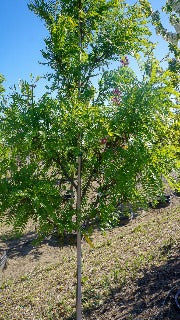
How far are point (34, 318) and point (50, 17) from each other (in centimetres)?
769

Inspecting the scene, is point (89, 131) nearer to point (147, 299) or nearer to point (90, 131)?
point (90, 131)

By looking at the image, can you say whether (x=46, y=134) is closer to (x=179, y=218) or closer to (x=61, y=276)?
(x=61, y=276)

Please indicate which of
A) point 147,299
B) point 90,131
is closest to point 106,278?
point 147,299

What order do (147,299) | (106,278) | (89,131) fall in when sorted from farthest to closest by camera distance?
(106,278)
(147,299)
(89,131)

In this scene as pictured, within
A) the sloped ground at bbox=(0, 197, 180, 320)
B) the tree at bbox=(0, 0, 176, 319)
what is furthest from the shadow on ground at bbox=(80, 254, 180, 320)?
the tree at bbox=(0, 0, 176, 319)

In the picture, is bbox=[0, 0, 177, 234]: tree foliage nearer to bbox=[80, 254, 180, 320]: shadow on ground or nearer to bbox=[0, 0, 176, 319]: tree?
bbox=[0, 0, 176, 319]: tree

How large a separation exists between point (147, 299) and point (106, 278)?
8.35 ft

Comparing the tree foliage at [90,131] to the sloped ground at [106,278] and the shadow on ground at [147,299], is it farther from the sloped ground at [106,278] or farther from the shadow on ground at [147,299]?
the shadow on ground at [147,299]

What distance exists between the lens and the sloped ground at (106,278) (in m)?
7.53

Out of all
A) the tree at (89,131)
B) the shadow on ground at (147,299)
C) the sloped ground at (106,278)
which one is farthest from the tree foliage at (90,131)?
the shadow on ground at (147,299)

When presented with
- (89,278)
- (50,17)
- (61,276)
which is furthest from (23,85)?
(61,276)

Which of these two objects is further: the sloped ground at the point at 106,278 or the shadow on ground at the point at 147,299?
the sloped ground at the point at 106,278

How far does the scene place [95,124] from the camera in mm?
5215

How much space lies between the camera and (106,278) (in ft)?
32.0
